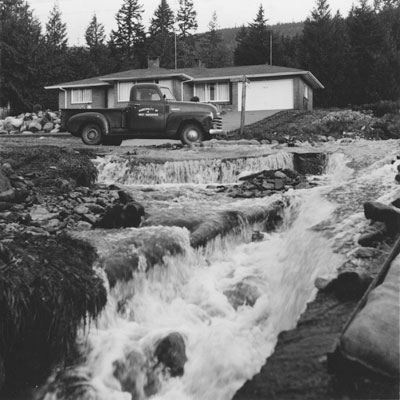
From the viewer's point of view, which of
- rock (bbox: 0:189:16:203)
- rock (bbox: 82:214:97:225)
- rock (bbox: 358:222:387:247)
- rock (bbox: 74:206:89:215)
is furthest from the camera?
rock (bbox: 0:189:16:203)

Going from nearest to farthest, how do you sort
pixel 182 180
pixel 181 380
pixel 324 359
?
pixel 324 359, pixel 181 380, pixel 182 180

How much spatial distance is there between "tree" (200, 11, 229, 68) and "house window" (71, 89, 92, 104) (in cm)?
3165

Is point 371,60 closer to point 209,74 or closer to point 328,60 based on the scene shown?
point 328,60

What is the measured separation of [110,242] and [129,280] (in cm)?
87

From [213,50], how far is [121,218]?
73997 mm

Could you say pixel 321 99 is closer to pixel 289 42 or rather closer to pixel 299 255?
pixel 289 42

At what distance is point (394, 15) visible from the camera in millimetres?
56156

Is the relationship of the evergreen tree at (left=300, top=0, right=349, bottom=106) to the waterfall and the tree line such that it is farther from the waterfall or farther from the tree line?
the waterfall

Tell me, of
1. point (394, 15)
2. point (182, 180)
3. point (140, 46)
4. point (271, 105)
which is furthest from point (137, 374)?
point (140, 46)

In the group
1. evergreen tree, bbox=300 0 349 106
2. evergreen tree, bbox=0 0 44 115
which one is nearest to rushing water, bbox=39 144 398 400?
evergreen tree, bbox=300 0 349 106

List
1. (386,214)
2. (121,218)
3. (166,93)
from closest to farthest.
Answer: (386,214) → (121,218) → (166,93)

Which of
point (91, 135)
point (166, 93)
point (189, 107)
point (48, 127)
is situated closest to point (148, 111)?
point (166, 93)

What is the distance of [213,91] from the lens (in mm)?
38719

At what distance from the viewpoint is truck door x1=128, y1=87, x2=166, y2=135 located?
702 inches
